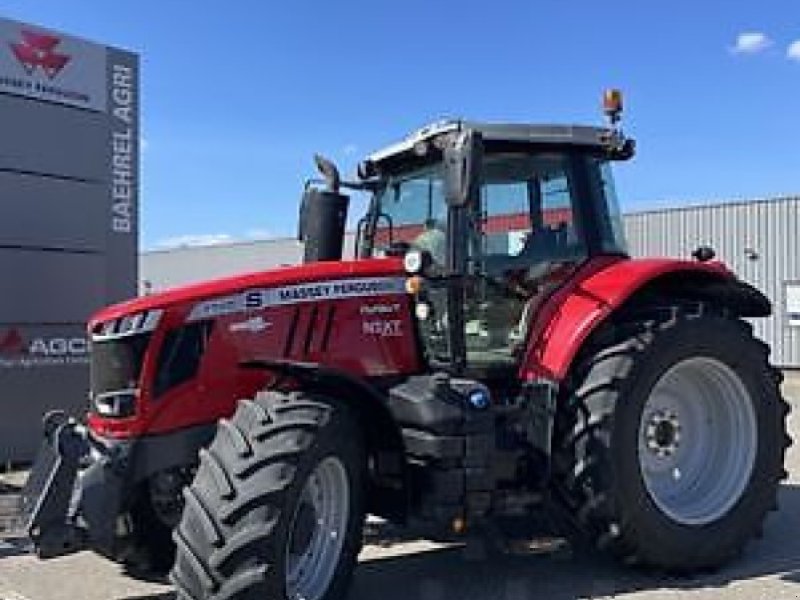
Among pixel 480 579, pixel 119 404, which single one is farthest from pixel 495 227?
pixel 119 404

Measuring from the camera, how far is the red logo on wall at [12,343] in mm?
12133

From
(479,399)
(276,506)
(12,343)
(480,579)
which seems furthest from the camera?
(12,343)

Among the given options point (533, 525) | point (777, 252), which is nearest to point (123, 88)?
point (533, 525)

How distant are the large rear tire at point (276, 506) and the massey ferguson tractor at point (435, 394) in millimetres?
10

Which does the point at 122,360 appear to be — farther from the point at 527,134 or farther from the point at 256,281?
the point at 527,134

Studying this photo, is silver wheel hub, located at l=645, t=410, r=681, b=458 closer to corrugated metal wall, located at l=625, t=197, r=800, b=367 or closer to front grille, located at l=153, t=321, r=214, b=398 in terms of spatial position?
front grille, located at l=153, t=321, r=214, b=398

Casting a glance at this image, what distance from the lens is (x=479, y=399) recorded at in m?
6.12

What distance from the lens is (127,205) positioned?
43.4ft

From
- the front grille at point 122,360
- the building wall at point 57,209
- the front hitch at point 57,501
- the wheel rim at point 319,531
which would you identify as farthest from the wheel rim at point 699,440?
the building wall at point 57,209

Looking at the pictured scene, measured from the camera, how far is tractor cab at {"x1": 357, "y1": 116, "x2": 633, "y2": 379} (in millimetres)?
6469

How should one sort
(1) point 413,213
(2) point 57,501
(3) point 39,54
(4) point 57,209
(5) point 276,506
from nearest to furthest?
(5) point 276,506
(2) point 57,501
(1) point 413,213
(3) point 39,54
(4) point 57,209

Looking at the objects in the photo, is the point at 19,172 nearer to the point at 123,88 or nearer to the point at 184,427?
the point at 123,88

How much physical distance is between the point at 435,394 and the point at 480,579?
4.08 ft

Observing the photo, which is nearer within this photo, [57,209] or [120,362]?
[120,362]
